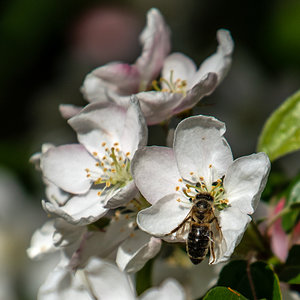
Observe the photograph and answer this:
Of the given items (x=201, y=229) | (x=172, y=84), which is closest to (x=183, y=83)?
(x=172, y=84)

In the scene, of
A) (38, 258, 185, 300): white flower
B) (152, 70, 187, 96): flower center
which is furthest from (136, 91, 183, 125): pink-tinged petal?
(38, 258, 185, 300): white flower

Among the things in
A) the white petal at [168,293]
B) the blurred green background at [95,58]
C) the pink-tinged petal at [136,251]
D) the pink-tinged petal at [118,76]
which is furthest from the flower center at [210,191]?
the blurred green background at [95,58]

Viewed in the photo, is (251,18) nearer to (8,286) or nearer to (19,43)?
(19,43)

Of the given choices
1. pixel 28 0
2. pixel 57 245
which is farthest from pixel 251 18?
pixel 57 245

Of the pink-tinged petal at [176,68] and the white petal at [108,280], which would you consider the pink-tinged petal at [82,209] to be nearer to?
the white petal at [108,280]

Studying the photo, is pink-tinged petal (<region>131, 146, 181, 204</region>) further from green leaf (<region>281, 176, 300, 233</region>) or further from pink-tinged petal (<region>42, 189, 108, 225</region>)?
green leaf (<region>281, 176, 300, 233</region>)

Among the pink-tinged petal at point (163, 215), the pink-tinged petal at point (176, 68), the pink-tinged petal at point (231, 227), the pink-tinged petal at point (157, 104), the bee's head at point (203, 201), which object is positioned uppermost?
the pink-tinged petal at point (157, 104)

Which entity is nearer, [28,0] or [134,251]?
[134,251]
